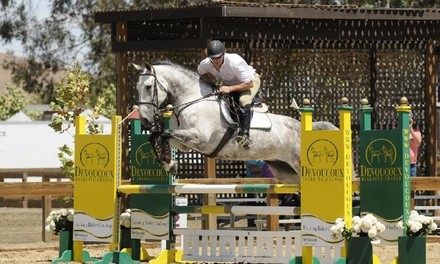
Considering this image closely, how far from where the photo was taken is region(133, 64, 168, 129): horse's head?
11266mm

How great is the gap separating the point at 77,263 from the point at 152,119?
172cm

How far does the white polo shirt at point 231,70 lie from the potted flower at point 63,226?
199cm

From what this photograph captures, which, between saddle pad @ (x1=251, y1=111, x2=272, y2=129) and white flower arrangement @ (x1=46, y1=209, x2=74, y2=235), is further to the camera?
white flower arrangement @ (x1=46, y1=209, x2=74, y2=235)

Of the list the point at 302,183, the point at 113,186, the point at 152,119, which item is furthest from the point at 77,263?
the point at 302,183

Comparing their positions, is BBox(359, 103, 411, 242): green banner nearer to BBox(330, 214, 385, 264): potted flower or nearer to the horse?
BBox(330, 214, 385, 264): potted flower

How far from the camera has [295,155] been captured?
469 inches

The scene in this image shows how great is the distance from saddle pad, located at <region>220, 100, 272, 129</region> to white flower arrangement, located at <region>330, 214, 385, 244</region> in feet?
5.92

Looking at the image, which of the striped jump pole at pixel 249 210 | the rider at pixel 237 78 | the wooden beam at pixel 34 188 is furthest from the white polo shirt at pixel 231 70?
the wooden beam at pixel 34 188

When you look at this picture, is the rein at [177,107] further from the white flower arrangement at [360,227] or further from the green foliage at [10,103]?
the green foliage at [10,103]

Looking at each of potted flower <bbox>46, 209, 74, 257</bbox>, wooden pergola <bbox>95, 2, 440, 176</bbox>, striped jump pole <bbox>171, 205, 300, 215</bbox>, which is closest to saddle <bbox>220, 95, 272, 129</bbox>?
striped jump pole <bbox>171, 205, 300, 215</bbox>

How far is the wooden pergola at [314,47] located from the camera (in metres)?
15.8

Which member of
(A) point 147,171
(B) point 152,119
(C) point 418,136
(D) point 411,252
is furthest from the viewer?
(C) point 418,136

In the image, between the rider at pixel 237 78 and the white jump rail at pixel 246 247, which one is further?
the rider at pixel 237 78

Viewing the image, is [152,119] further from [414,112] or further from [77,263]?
[414,112]
